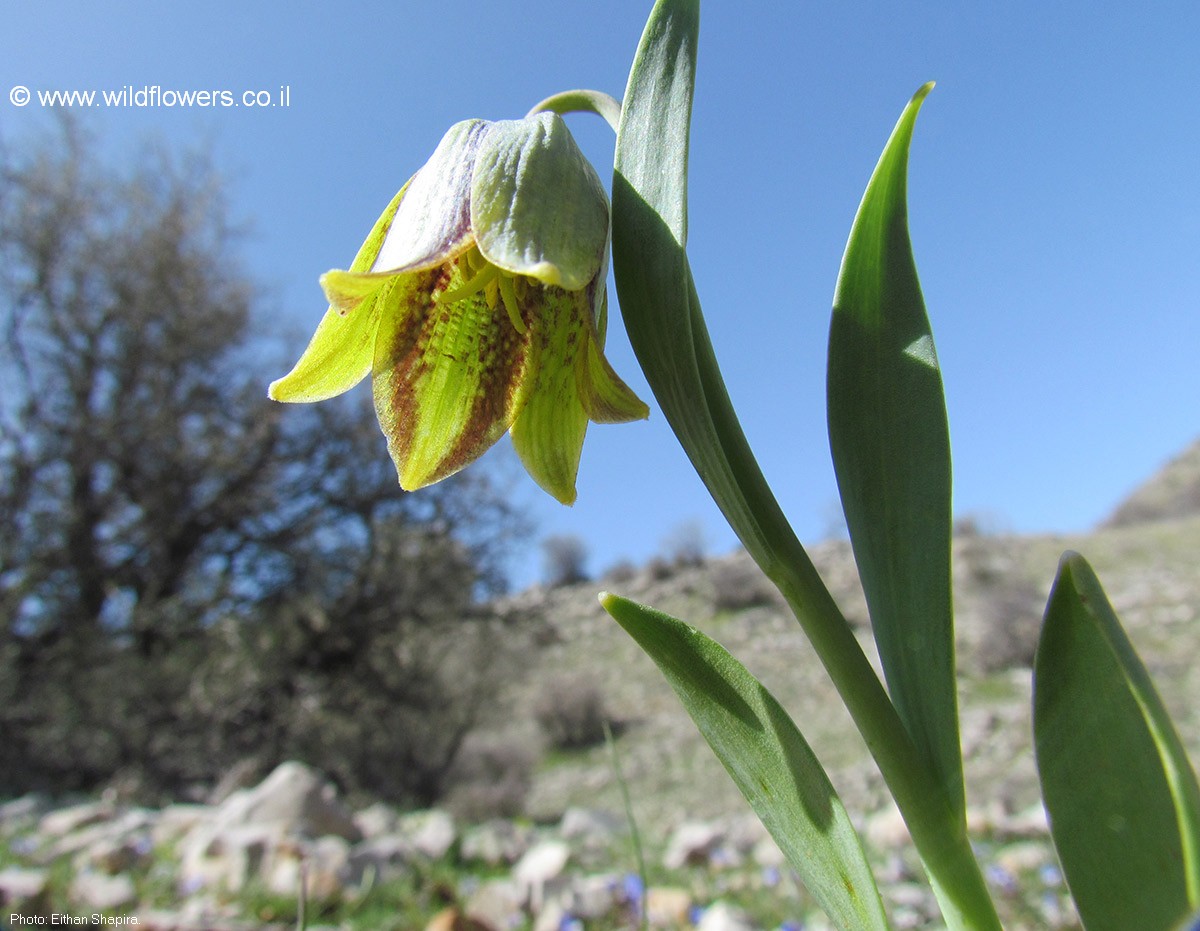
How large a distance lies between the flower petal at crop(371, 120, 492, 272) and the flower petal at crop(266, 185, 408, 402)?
0.09 feet

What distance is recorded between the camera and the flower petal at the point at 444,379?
2.51ft

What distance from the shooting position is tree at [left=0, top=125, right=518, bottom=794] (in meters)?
6.29

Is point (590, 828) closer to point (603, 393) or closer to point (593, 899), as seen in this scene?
point (593, 899)

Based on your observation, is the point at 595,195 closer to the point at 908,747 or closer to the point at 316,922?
the point at 908,747

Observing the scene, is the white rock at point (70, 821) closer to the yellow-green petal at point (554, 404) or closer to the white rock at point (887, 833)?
the white rock at point (887, 833)

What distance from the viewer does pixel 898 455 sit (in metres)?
0.60

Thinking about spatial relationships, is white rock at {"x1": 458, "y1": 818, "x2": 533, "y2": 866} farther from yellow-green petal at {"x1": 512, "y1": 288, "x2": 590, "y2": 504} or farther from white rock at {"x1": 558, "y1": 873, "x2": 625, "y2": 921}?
yellow-green petal at {"x1": 512, "y1": 288, "x2": 590, "y2": 504}

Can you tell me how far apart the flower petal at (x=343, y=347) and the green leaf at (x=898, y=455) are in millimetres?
377

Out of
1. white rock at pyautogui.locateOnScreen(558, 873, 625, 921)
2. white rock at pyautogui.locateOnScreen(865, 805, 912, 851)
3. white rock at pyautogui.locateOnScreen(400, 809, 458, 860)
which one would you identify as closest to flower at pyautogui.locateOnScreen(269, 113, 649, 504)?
white rock at pyautogui.locateOnScreen(558, 873, 625, 921)

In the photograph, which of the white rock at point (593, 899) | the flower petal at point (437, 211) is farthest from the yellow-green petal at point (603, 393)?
the white rock at point (593, 899)

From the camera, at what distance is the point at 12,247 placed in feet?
22.5

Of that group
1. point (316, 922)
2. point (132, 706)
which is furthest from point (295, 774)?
point (132, 706)

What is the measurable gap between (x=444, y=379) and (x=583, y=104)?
0.28m

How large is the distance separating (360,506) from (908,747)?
24.0 feet
